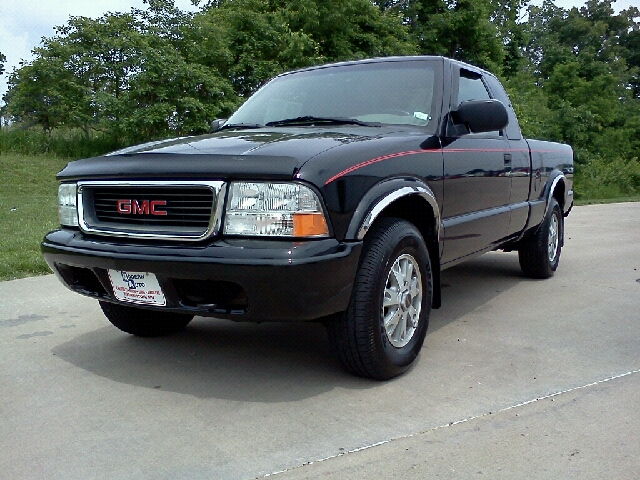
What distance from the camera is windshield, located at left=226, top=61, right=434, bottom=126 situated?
413cm

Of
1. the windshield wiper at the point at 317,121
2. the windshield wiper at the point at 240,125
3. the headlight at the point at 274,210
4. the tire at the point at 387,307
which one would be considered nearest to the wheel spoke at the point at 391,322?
the tire at the point at 387,307

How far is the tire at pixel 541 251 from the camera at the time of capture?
19.8ft

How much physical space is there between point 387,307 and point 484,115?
1376 millimetres

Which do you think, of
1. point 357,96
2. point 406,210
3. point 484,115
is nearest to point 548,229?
point 484,115

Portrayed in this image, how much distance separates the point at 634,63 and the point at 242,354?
68.4 metres

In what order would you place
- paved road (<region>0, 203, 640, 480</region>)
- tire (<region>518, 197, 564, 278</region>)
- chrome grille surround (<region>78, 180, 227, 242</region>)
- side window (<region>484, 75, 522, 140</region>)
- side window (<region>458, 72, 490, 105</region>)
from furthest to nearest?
tire (<region>518, 197, 564, 278</region>) < side window (<region>484, 75, 522, 140</region>) < side window (<region>458, 72, 490, 105</region>) < chrome grille surround (<region>78, 180, 227, 242</region>) < paved road (<region>0, 203, 640, 480</region>)

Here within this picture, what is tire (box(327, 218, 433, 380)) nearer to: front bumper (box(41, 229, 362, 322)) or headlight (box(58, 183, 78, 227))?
front bumper (box(41, 229, 362, 322))

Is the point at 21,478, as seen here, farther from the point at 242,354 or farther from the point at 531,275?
the point at 531,275

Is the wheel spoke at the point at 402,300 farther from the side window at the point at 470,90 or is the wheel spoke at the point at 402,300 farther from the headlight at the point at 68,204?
the headlight at the point at 68,204

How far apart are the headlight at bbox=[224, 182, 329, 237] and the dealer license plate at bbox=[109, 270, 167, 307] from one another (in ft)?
1.55

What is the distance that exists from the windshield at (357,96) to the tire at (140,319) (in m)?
1.37

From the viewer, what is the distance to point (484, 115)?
4.03 m

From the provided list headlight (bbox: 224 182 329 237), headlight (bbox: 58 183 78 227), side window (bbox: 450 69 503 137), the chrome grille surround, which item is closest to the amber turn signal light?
headlight (bbox: 224 182 329 237)

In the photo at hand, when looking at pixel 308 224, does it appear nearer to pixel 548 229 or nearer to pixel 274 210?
pixel 274 210
